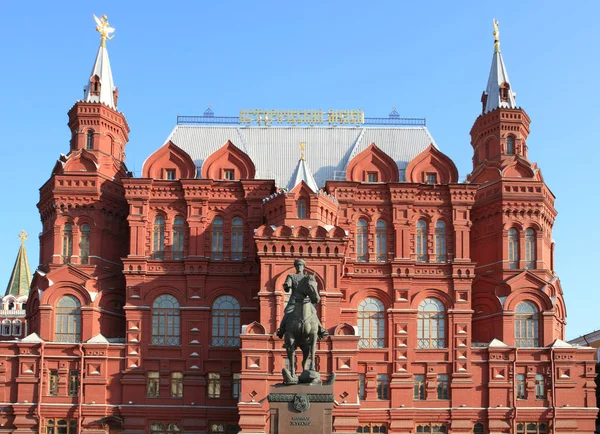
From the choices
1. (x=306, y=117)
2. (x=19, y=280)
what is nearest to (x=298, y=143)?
(x=306, y=117)

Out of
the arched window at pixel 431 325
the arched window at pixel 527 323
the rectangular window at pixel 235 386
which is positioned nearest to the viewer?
the rectangular window at pixel 235 386

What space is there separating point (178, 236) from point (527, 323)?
21.5 metres

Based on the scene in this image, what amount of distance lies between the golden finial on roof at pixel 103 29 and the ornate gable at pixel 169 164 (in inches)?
359

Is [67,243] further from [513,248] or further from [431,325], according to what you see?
[513,248]

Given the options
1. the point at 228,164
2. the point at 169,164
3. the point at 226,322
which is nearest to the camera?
the point at 226,322

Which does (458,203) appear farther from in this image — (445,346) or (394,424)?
(394,424)

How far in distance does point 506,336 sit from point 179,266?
775 inches

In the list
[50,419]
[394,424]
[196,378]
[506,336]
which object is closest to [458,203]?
[506,336]

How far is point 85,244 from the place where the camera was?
6719 centimetres

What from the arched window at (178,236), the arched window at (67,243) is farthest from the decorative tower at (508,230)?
the arched window at (67,243)

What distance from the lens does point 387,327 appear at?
214 ft

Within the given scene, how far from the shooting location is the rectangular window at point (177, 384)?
6444cm

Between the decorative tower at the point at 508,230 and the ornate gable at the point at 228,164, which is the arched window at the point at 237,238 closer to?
the ornate gable at the point at 228,164

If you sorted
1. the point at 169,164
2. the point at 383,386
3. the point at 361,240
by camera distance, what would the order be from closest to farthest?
the point at 383,386
the point at 361,240
the point at 169,164
